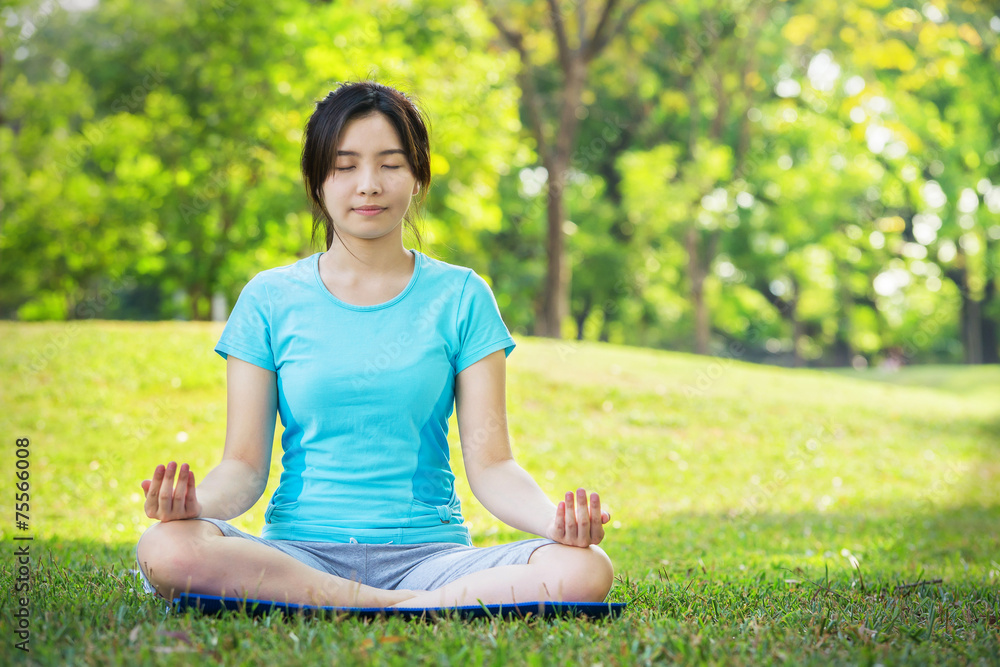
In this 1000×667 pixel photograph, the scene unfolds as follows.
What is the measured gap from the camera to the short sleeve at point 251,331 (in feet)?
9.92

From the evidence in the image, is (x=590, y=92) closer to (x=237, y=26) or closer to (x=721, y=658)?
(x=237, y=26)

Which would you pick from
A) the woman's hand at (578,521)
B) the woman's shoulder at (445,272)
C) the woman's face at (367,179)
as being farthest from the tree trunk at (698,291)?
the woman's hand at (578,521)

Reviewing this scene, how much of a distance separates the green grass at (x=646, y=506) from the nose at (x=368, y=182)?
1.39 meters

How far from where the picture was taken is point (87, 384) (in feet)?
32.2

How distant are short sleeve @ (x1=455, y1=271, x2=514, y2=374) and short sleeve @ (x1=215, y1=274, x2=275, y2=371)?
2.19 feet

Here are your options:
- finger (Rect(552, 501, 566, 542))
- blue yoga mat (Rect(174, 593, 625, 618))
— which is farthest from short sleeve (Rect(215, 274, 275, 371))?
finger (Rect(552, 501, 566, 542))

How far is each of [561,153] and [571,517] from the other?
47.2 ft

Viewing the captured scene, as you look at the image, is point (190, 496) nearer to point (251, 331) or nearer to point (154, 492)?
point (154, 492)

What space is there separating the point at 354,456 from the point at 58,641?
996 mm

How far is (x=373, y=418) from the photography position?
2943 mm

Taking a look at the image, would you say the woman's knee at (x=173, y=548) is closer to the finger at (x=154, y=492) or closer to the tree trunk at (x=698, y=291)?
the finger at (x=154, y=492)

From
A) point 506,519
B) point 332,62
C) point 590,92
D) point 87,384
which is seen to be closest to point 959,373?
point 590,92

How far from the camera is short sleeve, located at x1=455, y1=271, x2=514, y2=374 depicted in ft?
10.2

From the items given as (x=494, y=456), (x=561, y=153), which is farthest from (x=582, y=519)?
(x=561, y=153)
